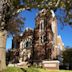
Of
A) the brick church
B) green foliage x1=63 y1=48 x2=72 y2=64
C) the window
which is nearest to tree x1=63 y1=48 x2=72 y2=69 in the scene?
green foliage x1=63 y1=48 x2=72 y2=64

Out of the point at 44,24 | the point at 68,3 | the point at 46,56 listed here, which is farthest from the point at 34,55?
the point at 68,3

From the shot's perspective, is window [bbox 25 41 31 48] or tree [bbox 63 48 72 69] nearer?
tree [bbox 63 48 72 69]

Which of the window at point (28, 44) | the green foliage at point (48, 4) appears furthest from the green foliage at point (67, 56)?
the green foliage at point (48, 4)

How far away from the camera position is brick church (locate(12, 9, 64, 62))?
56.8 m

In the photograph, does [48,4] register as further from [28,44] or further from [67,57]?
[28,44]

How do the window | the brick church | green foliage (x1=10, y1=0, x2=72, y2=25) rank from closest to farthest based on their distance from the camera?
green foliage (x1=10, y1=0, x2=72, y2=25), the brick church, the window

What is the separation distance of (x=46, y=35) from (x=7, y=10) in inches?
1430

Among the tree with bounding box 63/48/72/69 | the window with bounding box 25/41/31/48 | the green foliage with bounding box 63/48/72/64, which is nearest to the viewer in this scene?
the tree with bounding box 63/48/72/69

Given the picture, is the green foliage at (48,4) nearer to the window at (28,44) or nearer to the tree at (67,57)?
the tree at (67,57)

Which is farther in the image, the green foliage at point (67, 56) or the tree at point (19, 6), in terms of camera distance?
the green foliage at point (67, 56)

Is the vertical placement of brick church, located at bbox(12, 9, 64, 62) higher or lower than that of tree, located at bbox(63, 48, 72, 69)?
higher

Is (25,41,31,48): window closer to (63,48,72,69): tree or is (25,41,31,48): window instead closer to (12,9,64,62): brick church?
(12,9,64,62): brick church

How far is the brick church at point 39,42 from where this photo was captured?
56787mm

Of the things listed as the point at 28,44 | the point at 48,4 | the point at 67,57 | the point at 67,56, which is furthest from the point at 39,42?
the point at 48,4
